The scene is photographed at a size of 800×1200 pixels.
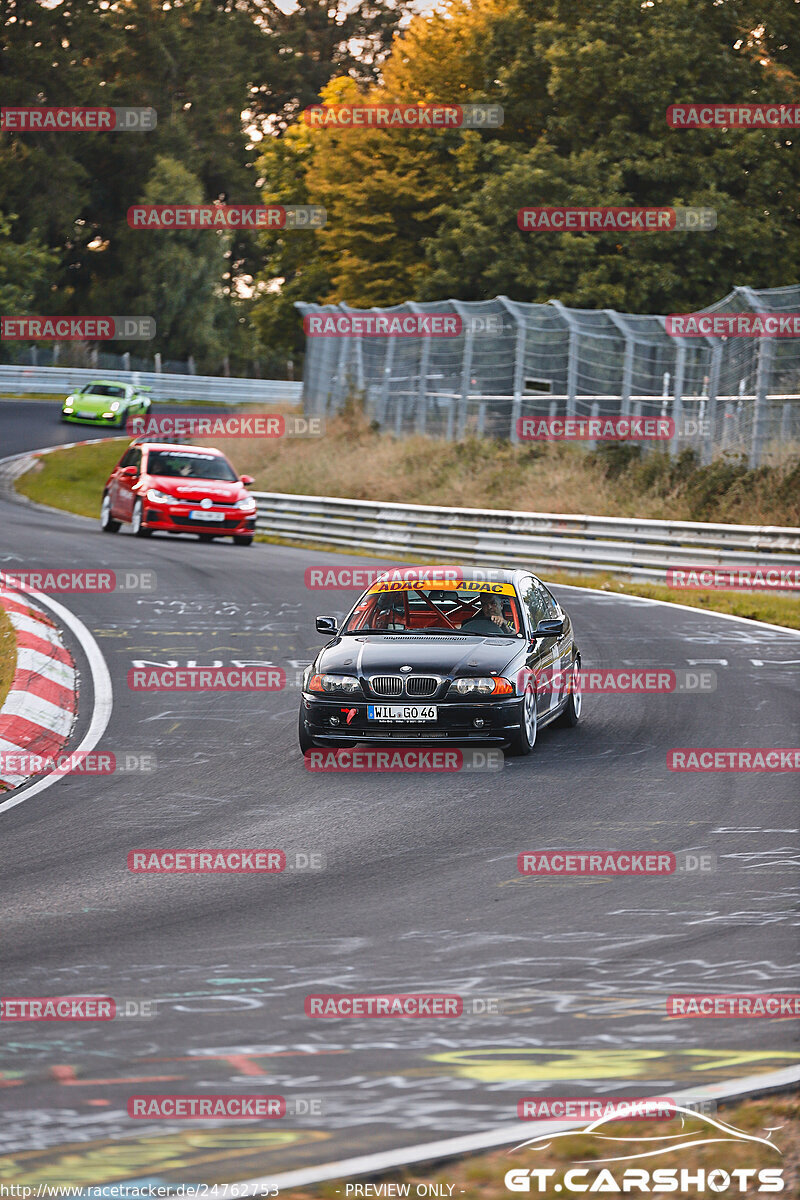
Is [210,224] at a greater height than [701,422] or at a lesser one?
greater

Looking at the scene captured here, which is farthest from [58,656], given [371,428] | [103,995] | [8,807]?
[371,428]

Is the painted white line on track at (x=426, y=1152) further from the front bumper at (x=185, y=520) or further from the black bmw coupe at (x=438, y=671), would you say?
the front bumper at (x=185, y=520)

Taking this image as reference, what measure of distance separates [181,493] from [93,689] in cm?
1421

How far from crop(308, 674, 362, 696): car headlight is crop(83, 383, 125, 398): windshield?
40080 millimetres

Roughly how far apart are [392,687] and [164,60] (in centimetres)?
7881

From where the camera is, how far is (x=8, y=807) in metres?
9.70

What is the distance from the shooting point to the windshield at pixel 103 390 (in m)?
50.2

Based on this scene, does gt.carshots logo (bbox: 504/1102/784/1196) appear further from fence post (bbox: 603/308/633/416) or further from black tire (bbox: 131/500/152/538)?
fence post (bbox: 603/308/633/416)

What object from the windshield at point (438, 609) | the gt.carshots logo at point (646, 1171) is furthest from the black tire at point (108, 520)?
the gt.carshots logo at point (646, 1171)

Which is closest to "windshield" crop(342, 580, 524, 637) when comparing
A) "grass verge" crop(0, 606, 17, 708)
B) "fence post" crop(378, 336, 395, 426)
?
"grass verge" crop(0, 606, 17, 708)

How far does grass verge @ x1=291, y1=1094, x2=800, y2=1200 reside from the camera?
14.3 ft

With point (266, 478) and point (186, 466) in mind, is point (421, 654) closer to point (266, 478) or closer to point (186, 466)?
point (186, 466)

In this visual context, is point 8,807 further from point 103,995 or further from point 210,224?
point 210,224

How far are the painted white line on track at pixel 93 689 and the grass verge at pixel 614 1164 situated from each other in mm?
5678
